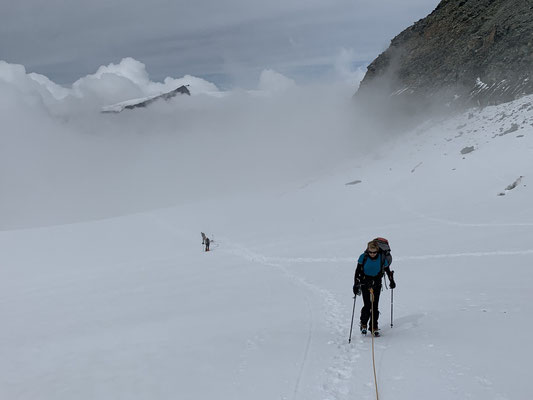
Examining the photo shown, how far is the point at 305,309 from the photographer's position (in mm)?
11266

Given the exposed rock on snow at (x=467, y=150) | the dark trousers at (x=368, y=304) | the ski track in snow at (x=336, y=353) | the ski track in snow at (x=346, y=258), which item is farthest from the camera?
the exposed rock on snow at (x=467, y=150)

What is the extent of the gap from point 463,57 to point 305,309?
5652 cm

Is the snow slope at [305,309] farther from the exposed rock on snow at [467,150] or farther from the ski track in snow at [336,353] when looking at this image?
the exposed rock on snow at [467,150]

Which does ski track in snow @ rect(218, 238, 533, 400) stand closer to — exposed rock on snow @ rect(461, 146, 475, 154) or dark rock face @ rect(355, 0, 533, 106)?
exposed rock on snow @ rect(461, 146, 475, 154)

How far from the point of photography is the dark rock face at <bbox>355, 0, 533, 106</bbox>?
47312 millimetres

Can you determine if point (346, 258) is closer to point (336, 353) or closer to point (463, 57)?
point (336, 353)

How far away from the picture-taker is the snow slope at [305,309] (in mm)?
6668

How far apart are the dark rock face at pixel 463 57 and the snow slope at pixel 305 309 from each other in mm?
17780

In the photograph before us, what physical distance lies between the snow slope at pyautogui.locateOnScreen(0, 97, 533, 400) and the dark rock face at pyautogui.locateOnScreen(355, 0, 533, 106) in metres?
17.8

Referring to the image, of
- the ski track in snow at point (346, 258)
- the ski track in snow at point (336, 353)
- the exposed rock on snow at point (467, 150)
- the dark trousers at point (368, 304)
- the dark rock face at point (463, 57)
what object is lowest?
the ski track in snow at point (336, 353)

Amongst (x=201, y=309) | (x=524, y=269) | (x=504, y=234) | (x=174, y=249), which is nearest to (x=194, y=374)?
(x=201, y=309)

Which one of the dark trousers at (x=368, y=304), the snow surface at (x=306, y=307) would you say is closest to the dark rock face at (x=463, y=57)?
the snow surface at (x=306, y=307)

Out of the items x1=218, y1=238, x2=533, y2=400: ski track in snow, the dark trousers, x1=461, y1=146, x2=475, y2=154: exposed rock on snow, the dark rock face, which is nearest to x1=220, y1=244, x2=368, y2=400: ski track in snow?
x1=218, y1=238, x2=533, y2=400: ski track in snow

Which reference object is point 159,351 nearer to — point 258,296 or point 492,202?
point 258,296
